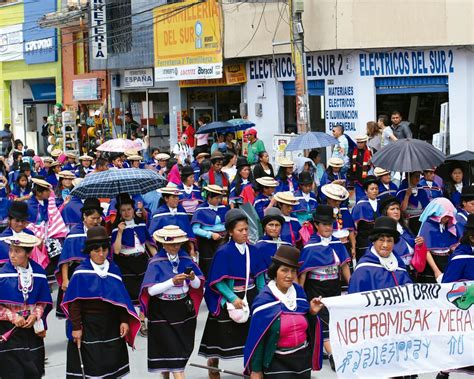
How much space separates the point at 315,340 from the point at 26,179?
984cm

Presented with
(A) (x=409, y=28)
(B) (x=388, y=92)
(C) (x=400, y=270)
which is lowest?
(C) (x=400, y=270)

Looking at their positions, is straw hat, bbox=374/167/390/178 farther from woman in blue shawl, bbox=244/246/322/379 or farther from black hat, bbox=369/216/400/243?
woman in blue shawl, bbox=244/246/322/379

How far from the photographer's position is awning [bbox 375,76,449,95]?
859 inches

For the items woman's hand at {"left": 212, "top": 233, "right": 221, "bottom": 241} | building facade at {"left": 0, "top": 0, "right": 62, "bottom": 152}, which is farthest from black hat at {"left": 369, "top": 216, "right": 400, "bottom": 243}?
building facade at {"left": 0, "top": 0, "right": 62, "bottom": 152}

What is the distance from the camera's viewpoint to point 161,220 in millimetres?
11820

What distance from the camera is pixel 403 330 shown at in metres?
8.04

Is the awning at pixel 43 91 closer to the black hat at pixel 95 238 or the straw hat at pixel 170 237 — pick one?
the straw hat at pixel 170 237

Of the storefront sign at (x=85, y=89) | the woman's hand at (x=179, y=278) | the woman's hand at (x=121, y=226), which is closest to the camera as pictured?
the woman's hand at (x=179, y=278)

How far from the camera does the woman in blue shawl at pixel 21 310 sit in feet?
27.1

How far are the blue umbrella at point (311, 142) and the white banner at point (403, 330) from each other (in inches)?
329

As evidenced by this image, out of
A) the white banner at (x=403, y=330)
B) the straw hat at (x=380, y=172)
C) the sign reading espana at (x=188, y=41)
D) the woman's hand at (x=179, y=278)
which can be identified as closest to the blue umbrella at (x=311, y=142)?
the straw hat at (x=380, y=172)

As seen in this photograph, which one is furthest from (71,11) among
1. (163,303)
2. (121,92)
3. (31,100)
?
(163,303)

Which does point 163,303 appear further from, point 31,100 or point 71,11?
point 31,100

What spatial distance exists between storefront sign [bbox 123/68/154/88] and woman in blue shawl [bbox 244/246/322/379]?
24.4 meters
